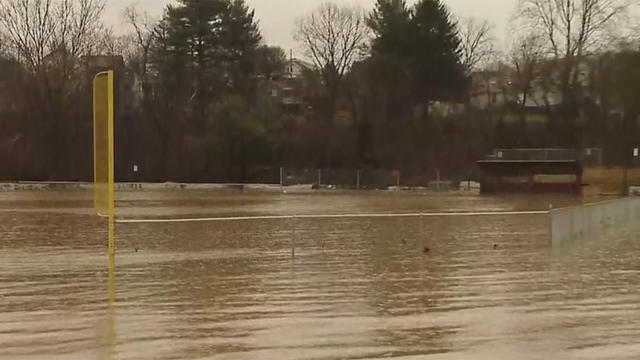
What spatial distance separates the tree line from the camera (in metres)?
75.6

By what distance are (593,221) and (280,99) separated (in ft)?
199

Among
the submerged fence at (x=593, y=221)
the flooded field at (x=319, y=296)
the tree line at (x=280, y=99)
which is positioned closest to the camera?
the flooded field at (x=319, y=296)

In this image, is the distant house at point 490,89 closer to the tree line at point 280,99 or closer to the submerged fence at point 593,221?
the tree line at point 280,99

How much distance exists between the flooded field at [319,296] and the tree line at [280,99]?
4965 centimetres

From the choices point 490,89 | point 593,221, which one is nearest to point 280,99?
point 490,89

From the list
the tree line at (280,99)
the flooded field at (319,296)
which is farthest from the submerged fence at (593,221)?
the tree line at (280,99)

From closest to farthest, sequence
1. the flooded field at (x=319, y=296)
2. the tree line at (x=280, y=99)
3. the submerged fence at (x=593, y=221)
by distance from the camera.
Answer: the flooded field at (x=319, y=296)
the submerged fence at (x=593, y=221)
the tree line at (x=280, y=99)

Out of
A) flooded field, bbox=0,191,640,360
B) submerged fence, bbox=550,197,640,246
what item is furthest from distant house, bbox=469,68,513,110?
flooded field, bbox=0,191,640,360

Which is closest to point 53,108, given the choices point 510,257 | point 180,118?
point 180,118

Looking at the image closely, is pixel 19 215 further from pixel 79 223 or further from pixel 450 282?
pixel 450 282

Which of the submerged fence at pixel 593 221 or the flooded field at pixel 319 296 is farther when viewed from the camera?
the submerged fence at pixel 593 221

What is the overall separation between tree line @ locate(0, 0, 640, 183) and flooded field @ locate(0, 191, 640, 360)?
4965 cm

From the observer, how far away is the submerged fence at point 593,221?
21.5 metres

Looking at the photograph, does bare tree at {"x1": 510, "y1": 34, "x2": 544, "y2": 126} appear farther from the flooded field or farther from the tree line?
the flooded field
